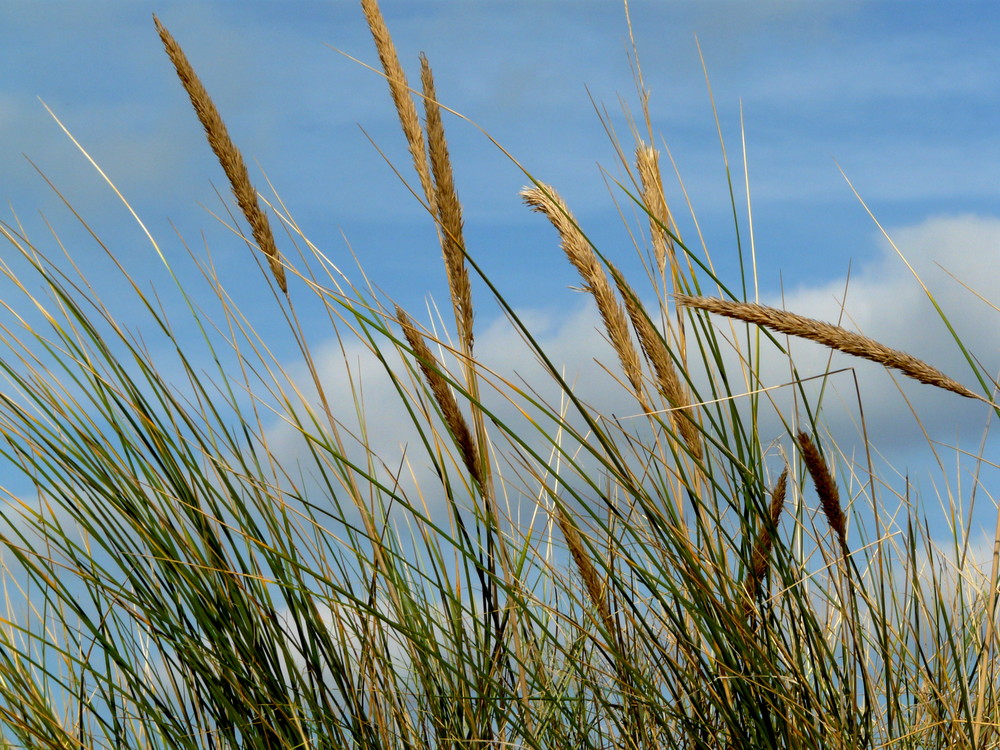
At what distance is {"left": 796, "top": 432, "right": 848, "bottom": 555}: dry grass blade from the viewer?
134 cm

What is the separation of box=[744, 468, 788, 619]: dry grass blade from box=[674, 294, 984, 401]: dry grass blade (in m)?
0.28

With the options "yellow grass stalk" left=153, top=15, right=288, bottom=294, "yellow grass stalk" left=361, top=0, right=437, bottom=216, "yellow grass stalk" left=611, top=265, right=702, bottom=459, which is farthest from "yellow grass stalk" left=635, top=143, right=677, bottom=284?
Result: "yellow grass stalk" left=153, top=15, right=288, bottom=294

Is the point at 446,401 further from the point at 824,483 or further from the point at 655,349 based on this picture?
the point at 824,483

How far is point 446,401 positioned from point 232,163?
75 centimetres

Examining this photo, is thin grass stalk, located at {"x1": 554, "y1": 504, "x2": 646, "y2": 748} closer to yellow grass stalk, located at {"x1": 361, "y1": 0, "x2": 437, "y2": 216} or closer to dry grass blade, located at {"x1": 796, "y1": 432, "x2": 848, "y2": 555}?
dry grass blade, located at {"x1": 796, "y1": 432, "x2": 848, "y2": 555}

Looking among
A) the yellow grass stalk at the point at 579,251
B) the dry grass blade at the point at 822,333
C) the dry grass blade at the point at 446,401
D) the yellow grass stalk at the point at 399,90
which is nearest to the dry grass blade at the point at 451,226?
the yellow grass stalk at the point at 399,90

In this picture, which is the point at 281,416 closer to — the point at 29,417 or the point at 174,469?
the point at 174,469

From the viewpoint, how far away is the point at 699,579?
4.80 ft

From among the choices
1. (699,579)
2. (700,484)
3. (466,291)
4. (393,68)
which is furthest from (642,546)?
(393,68)

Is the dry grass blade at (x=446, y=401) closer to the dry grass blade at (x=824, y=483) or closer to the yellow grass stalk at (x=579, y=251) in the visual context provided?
the yellow grass stalk at (x=579, y=251)

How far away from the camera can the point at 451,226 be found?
1.80 meters

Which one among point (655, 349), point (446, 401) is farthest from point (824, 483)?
point (446, 401)

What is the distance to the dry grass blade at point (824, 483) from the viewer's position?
52.7 inches

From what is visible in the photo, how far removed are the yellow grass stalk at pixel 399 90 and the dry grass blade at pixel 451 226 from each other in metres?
0.04
